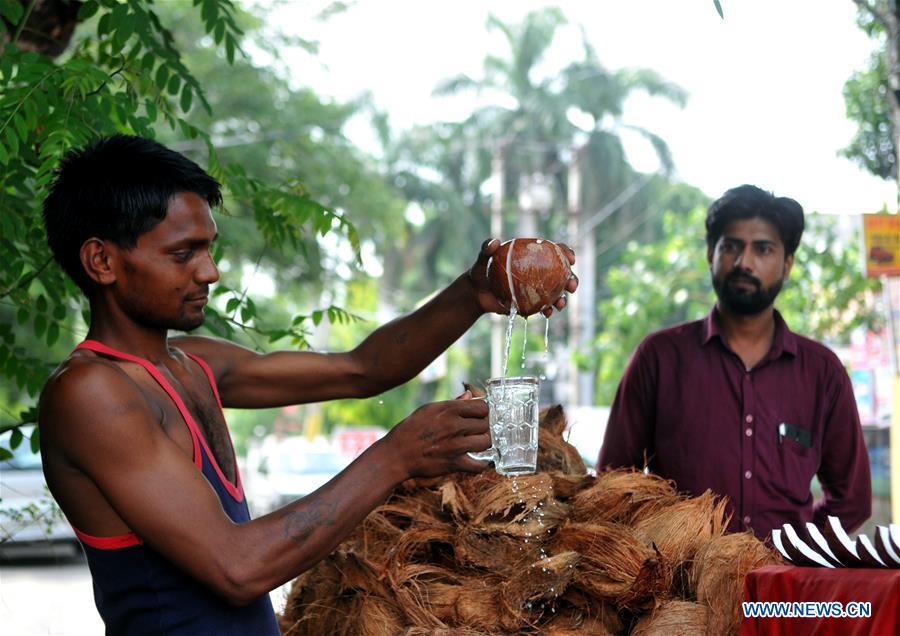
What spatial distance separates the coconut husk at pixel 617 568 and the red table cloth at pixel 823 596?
0.22m

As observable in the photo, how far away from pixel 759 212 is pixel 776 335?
0.46 m

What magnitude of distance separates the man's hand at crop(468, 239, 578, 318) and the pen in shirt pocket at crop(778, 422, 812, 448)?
1468 millimetres

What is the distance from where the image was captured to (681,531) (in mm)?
2832

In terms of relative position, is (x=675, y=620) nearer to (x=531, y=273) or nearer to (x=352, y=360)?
(x=531, y=273)

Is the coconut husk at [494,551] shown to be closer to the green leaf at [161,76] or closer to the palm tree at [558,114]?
the green leaf at [161,76]

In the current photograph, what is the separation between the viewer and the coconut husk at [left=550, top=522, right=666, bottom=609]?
2.65 metres

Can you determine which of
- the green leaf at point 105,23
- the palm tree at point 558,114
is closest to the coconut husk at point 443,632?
the green leaf at point 105,23

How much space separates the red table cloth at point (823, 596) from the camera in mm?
2305

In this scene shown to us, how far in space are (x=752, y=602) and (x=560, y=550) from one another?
0.50 metres

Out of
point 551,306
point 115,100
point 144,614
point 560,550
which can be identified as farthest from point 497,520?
point 115,100

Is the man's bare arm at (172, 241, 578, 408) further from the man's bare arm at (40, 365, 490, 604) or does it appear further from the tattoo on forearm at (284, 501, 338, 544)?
the tattoo on forearm at (284, 501, 338, 544)

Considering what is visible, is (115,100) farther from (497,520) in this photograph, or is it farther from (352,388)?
(497,520)

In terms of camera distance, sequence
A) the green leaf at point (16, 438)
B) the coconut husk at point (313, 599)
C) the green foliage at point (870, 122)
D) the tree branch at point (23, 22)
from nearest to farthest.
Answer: the coconut husk at point (313, 599)
the tree branch at point (23, 22)
the green leaf at point (16, 438)
the green foliage at point (870, 122)

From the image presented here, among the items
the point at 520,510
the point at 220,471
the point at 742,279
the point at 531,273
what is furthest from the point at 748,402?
the point at 220,471
